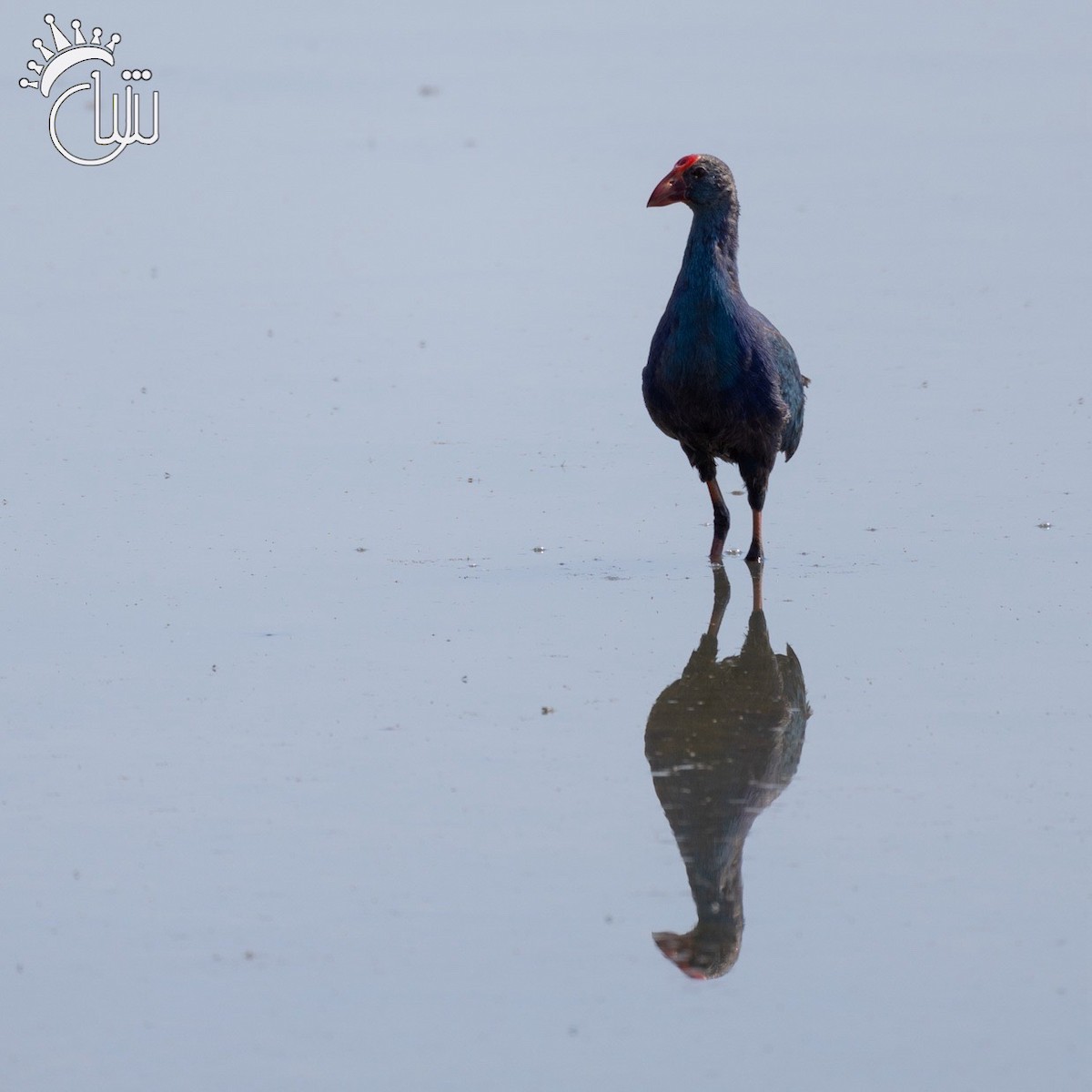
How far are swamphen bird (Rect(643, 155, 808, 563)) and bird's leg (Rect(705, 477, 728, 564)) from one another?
0.07ft

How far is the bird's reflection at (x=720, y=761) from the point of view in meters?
6.26

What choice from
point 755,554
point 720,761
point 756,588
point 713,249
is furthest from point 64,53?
point 720,761

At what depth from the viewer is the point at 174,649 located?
886 centimetres

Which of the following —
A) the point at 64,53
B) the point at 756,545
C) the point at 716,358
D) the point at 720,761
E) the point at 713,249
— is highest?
the point at 64,53

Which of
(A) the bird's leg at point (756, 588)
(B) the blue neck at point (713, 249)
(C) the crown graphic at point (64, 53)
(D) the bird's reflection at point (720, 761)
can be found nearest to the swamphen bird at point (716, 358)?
(B) the blue neck at point (713, 249)

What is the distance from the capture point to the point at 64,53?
23703 millimetres

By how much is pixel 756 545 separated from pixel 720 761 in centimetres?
293

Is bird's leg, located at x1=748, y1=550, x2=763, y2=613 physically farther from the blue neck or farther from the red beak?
the red beak

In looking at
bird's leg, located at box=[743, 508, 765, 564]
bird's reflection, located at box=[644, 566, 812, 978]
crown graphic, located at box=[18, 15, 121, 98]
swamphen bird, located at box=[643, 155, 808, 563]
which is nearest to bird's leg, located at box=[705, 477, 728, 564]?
swamphen bird, located at box=[643, 155, 808, 563]

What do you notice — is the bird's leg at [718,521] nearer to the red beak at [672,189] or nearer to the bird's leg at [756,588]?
the bird's leg at [756,588]

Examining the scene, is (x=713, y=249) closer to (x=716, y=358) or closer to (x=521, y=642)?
(x=716, y=358)

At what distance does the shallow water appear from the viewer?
5855 millimetres

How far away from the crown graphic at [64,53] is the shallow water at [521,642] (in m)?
3.70

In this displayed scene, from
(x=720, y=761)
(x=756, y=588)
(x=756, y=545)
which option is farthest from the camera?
(x=756, y=545)
